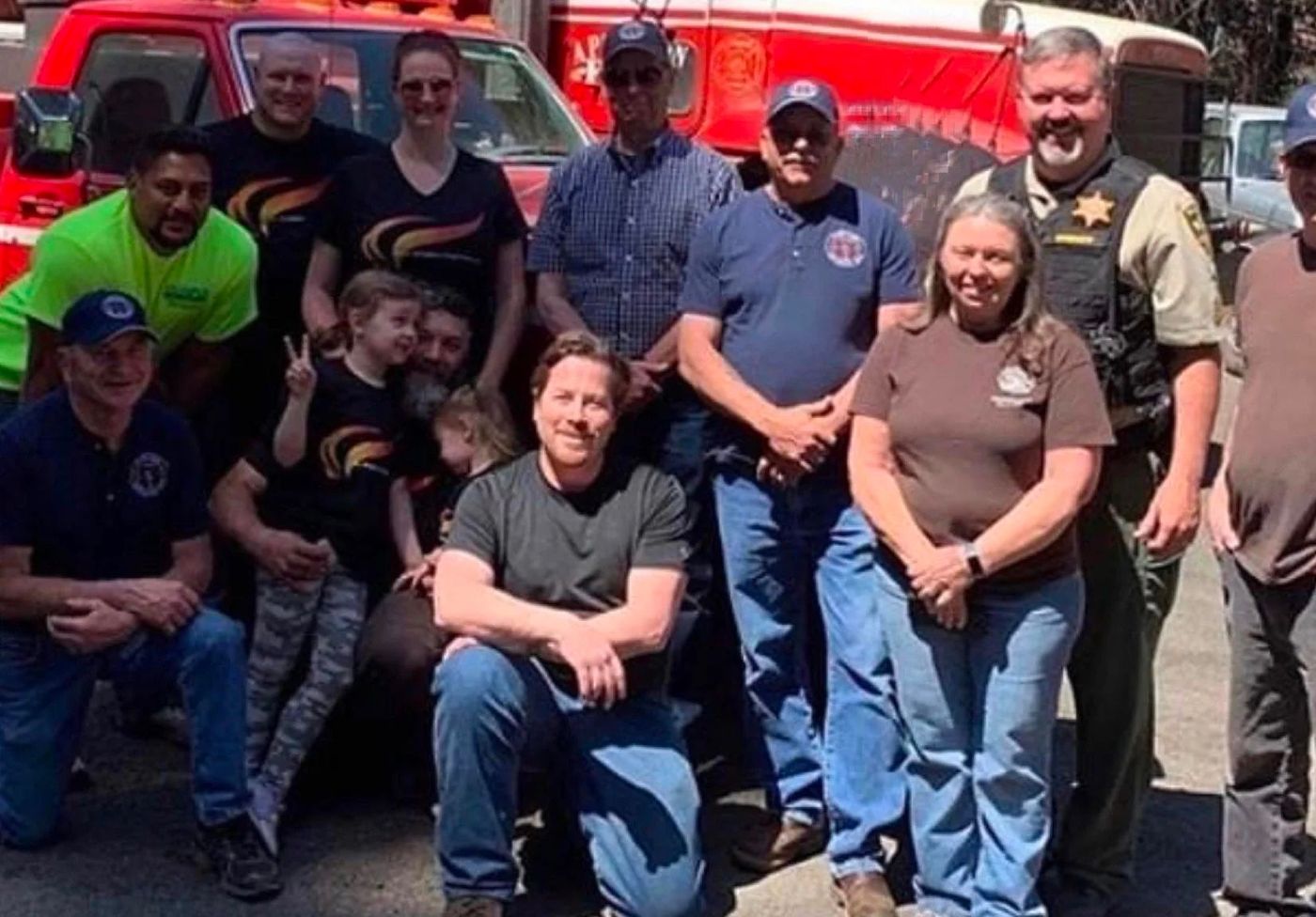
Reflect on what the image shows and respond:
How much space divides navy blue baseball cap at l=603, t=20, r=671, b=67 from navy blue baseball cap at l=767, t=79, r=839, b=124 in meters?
0.58

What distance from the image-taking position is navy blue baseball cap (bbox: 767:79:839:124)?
500 centimetres

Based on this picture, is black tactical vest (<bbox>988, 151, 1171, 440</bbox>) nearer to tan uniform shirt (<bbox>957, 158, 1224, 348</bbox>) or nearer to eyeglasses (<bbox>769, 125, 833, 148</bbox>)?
tan uniform shirt (<bbox>957, 158, 1224, 348</bbox>)

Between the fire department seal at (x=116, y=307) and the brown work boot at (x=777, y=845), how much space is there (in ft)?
6.70

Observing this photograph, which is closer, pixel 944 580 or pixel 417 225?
pixel 944 580

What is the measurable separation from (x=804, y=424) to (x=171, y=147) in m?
1.90

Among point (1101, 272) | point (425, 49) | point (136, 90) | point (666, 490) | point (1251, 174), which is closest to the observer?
point (1101, 272)

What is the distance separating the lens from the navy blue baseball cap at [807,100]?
5.00m

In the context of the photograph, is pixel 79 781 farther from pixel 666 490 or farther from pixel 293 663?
pixel 666 490

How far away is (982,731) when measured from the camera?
460cm

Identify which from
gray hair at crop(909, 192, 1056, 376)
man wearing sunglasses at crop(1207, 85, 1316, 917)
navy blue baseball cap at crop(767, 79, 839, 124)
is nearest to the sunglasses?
man wearing sunglasses at crop(1207, 85, 1316, 917)

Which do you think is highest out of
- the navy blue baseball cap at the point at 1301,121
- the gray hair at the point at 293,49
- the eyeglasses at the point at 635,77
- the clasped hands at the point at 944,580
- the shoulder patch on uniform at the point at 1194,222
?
the gray hair at the point at 293,49

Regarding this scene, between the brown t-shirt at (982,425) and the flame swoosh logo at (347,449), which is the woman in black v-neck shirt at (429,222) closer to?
the flame swoosh logo at (347,449)

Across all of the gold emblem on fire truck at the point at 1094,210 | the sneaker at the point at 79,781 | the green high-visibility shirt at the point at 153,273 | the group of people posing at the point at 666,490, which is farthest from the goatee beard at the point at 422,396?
the gold emblem on fire truck at the point at 1094,210

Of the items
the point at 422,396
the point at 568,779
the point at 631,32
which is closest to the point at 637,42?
the point at 631,32
